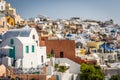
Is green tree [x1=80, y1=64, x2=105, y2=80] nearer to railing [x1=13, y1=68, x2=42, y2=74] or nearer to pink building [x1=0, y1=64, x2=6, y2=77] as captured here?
railing [x1=13, y1=68, x2=42, y2=74]

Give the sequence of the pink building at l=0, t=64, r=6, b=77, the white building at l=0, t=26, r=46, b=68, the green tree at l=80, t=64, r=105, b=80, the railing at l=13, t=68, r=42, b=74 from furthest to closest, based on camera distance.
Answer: the green tree at l=80, t=64, r=105, b=80 → the white building at l=0, t=26, r=46, b=68 → the railing at l=13, t=68, r=42, b=74 → the pink building at l=0, t=64, r=6, b=77

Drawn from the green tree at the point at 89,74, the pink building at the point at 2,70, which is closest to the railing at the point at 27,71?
the pink building at the point at 2,70

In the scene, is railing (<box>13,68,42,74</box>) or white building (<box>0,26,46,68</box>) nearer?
railing (<box>13,68,42,74</box>)

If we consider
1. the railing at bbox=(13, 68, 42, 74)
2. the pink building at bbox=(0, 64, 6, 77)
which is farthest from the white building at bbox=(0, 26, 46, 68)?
the pink building at bbox=(0, 64, 6, 77)

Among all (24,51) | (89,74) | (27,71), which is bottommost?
(89,74)

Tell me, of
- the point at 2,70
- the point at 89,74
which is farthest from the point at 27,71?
the point at 89,74

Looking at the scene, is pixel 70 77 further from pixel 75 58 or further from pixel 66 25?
pixel 66 25

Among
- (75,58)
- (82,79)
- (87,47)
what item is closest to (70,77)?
(82,79)

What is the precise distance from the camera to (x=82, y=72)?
44000 millimetres

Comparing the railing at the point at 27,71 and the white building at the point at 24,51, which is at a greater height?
the white building at the point at 24,51

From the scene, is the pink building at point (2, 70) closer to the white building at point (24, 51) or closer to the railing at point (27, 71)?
the railing at point (27, 71)

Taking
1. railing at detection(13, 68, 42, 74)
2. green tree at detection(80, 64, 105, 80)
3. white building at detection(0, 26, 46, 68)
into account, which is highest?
white building at detection(0, 26, 46, 68)

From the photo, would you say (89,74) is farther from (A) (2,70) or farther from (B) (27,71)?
(A) (2,70)

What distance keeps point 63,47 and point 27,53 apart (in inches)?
376
